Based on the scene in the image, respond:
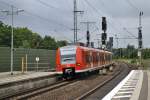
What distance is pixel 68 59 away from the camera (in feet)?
119

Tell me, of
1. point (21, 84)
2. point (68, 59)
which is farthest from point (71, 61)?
point (21, 84)

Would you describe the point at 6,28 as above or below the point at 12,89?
above

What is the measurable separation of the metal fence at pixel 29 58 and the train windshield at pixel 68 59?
12804 millimetres

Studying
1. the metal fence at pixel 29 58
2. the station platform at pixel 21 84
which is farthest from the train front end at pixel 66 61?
the metal fence at pixel 29 58

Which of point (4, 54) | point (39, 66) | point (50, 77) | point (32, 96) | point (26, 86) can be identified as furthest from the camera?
point (39, 66)

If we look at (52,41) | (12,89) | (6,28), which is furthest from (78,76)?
(52,41)

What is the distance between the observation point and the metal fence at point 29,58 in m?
48.2

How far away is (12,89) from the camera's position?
25953 millimetres

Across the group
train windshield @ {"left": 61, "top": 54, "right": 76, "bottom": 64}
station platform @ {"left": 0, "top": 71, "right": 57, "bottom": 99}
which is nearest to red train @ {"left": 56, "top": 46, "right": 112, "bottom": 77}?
train windshield @ {"left": 61, "top": 54, "right": 76, "bottom": 64}

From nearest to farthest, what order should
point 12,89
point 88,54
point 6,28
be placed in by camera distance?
point 12,89 < point 88,54 < point 6,28

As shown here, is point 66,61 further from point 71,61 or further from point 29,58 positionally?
point 29,58

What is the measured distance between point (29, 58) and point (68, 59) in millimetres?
18134

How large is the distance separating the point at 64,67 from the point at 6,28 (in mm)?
88524

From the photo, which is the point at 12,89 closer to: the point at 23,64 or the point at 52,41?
the point at 23,64
